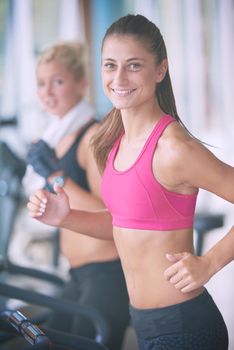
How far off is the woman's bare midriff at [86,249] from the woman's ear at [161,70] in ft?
2.54

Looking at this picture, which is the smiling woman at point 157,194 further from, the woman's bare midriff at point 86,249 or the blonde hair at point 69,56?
the blonde hair at point 69,56

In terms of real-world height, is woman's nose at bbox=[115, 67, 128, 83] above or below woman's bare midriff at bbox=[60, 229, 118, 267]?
above

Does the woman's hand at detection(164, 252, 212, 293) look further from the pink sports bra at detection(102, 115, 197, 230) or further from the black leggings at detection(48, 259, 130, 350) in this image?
the black leggings at detection(48, 259, 130, 350)

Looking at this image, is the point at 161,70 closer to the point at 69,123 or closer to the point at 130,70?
the point at 130,70

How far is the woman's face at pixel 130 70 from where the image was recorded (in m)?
1.29

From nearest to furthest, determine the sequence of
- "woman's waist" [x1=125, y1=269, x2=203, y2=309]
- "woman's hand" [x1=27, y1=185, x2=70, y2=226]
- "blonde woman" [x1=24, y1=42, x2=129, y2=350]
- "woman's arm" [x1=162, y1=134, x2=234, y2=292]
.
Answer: "woman's arm" [x1=162, y1=134, x2=234, y2=292]
"woman's waist" [x1=125, y1=269, x2=203, y2=309]
"woman's hand" [x1=27, y1=185, x2=70, y2=226]
"blonde woman" [x1=24, y1=42, x2=129, y2=350]

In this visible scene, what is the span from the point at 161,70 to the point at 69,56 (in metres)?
0.87

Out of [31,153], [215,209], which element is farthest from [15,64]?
[31,153]

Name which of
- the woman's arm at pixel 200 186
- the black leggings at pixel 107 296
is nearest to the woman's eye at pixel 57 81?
the black leggings at pixel 107 296

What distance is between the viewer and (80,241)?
2.00 metres

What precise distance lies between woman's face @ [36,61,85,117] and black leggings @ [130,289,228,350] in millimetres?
965

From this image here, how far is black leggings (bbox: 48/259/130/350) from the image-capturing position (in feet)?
6.40

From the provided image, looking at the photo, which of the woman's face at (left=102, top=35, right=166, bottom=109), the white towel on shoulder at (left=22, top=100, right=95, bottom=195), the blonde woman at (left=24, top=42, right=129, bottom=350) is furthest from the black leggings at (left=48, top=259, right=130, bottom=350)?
the woman's face at (left=102, top=35, right=166, bottom=109)

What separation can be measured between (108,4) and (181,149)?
3100mm
